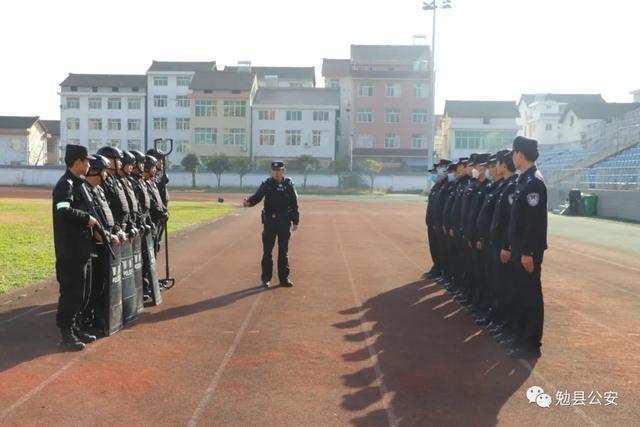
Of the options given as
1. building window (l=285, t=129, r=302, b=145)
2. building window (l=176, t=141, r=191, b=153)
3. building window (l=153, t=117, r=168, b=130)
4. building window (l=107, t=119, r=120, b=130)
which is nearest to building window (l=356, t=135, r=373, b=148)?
building window (l=285, t=129, r=302, b=145)

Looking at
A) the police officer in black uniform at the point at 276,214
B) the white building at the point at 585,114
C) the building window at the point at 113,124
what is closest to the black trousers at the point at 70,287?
the police officer in black uniform at the point at 276,214

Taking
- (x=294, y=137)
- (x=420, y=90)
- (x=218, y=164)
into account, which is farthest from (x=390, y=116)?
(x=218, y=164)

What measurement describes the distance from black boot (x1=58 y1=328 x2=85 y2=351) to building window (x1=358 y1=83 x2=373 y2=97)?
218 feet

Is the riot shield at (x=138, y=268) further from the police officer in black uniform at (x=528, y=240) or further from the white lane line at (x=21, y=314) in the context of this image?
the police officer in black uniform at (x=528, y=240)

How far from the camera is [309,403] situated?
→ 4863 mm

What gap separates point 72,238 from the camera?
609 centimetres

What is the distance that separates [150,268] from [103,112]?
2802 inches

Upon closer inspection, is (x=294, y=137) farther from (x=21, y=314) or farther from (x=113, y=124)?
(x=21, y=314)

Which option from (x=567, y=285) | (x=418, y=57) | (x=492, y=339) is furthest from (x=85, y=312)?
(x=418, y=57)

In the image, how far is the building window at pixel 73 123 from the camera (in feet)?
244

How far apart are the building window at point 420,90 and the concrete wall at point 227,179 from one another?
35.1 ft

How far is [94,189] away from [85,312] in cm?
138

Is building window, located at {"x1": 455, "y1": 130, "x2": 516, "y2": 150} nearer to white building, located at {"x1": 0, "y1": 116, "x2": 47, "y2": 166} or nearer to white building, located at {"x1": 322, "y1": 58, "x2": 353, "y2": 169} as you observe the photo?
white building, located at {"x1": 322, "y1": 58, "x2": 353, "y2": 169}

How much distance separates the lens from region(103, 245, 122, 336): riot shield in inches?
261
